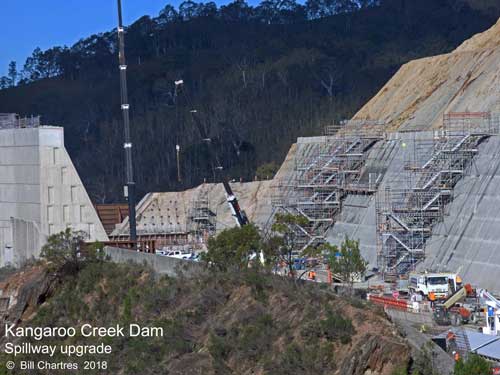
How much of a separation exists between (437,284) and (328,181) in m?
16.6

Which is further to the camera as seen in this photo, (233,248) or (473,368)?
(233,248)

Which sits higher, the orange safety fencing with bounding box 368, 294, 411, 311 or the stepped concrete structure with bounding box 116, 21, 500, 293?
the stepped concrete structure with bounding box 116, 21, 500, 293

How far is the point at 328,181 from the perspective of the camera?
55.4 meters

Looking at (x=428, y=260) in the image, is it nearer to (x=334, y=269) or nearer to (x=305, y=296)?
(x=334, y=269)

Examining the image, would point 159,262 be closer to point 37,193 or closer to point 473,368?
point 37,193

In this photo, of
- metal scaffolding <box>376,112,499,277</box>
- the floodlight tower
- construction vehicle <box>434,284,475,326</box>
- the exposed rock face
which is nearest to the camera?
construction vehicle <box>434,284,475,326</box>

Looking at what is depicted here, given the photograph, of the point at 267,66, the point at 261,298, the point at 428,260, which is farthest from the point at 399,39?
the point at 261,298

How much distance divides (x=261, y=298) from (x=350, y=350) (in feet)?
21.3

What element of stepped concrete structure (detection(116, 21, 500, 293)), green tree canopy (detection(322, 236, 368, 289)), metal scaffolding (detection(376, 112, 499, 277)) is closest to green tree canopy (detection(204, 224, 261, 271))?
green tree canopy (detection(322, 236, 368, 289))

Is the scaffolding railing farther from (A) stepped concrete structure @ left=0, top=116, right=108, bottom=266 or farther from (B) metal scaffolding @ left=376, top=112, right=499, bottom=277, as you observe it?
(B) metal scaffolding @ left=376, top=112, right=499, bottom=277

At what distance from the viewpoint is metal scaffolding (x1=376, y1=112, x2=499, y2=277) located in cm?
4528

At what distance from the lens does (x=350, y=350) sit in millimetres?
27250

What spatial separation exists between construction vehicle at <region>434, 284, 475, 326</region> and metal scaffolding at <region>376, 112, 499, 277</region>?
6447mm

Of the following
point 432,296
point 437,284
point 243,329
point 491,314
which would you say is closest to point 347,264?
point 437,284
